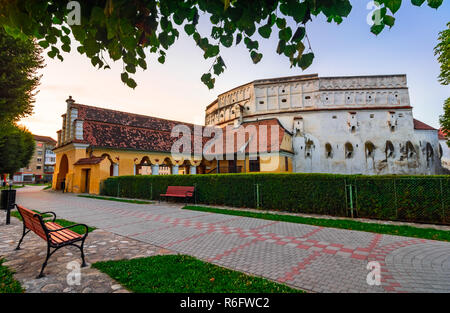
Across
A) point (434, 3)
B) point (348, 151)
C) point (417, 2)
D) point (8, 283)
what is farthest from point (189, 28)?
point (348, 151)

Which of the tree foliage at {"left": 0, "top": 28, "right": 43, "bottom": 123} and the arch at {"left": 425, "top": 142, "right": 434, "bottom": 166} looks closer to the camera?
the tree foliage at {"left": 0, "top": 28, "right": 43, "bottom": 123}

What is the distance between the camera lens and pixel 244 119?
114 ft

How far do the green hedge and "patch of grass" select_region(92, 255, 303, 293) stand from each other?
7439mm

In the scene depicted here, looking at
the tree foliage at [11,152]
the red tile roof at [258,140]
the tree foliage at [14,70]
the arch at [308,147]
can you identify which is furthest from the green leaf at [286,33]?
the tree foliage at [11,152]

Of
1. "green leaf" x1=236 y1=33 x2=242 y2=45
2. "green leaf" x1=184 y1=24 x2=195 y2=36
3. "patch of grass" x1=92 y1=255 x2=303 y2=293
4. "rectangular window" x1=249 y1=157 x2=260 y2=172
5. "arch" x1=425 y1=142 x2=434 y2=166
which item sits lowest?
"patch of grass" x1=92 y1=255 x2=303 y2=293

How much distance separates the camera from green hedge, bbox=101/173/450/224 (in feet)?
26.1

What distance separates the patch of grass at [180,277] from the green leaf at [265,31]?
3449 mm

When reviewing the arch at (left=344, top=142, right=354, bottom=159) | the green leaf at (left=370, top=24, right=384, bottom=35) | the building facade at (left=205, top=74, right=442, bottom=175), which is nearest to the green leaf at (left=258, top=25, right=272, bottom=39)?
the green leaf at (left=370, top=24, right=384, bottom=35)

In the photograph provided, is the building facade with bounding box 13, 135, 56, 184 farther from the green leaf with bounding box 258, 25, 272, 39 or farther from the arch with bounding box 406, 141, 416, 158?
the arch with bounding box 406, 141, 416, 158

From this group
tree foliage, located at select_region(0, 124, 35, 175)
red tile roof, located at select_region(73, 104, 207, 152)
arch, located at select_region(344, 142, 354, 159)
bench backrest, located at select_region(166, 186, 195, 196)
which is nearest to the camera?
bench backrest, located at select_region(166, 186, 195, 196)

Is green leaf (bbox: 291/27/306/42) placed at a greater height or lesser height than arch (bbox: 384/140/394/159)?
lesser

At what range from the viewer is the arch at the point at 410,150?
29.6 m
